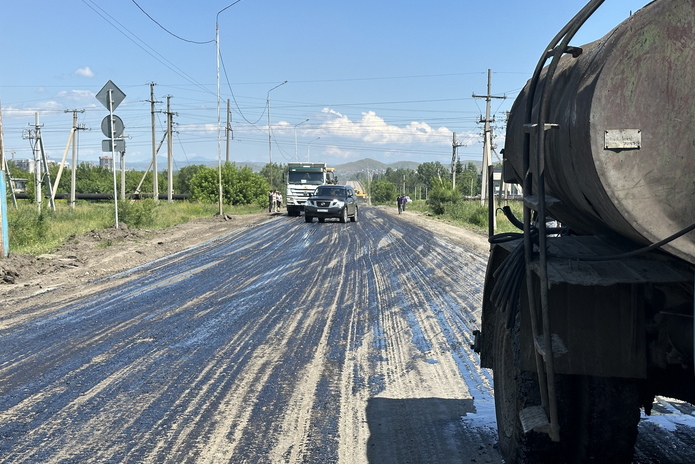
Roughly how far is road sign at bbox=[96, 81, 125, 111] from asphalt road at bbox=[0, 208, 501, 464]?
22.3 feet

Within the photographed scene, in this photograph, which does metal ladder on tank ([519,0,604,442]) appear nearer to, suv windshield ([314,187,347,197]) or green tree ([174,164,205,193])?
suv windshield ([314,187,347,197])

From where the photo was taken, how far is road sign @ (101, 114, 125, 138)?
16.9 metres

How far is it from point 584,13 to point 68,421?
4060 millimetres

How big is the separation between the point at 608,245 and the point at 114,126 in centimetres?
1575

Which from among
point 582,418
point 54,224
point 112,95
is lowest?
point 54,224

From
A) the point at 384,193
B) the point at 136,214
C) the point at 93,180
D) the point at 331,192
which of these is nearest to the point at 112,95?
the point at 136,214

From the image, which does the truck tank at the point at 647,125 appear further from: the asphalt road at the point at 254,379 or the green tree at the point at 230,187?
the green tree at the point at 230,187

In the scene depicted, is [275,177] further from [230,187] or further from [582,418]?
[582,418]

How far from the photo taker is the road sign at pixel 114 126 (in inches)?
666

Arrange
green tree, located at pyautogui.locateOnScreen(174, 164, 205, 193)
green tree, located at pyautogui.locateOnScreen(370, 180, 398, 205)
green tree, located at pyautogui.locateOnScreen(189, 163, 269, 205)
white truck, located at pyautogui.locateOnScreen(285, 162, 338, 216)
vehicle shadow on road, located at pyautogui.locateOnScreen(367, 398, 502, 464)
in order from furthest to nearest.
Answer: green tree, located at pyautogui.locateOnScreen(174, 164, 205, 193)
green tree, located at pyautogui.locateOnScreen(370, 180, 398, 205)
green tree, located at pyautogui.locateOnScreen(189, 163, 269, 205)
white truck, located at pyautogui.locateOnScreen(285, 162, 338, 216)
vehicle shadow on road, located at pyautogui.locateOnScreen(367, 398, 502, 464)

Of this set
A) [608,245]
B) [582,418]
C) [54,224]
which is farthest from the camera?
[54,224]

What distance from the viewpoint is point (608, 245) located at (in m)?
3.18

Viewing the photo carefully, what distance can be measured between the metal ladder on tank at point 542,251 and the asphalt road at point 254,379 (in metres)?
1.07

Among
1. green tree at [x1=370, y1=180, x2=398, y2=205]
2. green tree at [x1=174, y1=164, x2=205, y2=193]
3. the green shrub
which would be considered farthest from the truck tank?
green tree at [x1=370, y1=180, x2=398, y2=205]
